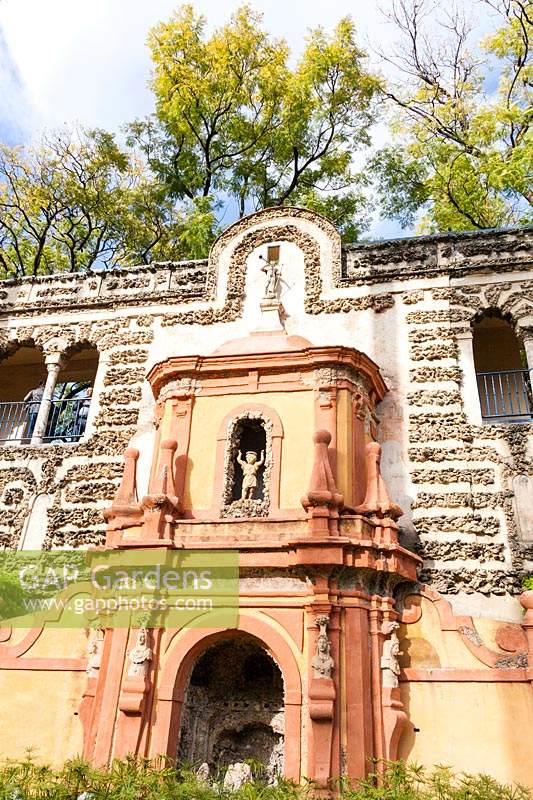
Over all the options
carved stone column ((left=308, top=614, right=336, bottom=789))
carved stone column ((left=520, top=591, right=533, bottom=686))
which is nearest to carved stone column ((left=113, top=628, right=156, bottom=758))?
carved stone column ((left=308, top=614, right=336, bottom=789))

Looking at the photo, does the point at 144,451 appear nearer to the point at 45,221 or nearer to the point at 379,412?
the point at 379,412

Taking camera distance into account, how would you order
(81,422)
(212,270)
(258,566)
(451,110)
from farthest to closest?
(451,110), (81,422), (212,270), (258,566)

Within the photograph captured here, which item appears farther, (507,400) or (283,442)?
(507,400)

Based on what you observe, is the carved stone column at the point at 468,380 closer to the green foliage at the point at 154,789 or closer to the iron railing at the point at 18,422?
the green foliage at the point at 154,789

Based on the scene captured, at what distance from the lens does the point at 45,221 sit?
2075 centimetres

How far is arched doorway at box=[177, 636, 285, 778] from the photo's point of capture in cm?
977

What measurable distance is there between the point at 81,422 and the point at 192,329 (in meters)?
4.08

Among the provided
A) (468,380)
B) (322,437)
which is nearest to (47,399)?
(322,437)

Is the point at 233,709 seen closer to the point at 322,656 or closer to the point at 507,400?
the point at 322,656

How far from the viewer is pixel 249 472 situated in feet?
36.0

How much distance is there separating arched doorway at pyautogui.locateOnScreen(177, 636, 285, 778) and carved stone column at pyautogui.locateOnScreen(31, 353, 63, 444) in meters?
6.12

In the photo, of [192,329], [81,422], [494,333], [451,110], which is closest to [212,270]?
[192,329]

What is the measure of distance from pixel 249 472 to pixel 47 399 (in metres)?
5.71

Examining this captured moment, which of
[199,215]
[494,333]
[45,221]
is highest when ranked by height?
[45,221]
